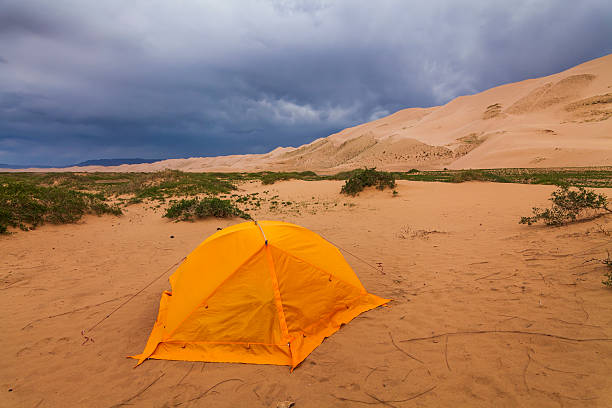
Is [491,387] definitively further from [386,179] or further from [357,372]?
[386,179]

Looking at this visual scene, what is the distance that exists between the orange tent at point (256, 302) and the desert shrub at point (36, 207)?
27.7 feet

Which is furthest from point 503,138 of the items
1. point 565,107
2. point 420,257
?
point 420,257

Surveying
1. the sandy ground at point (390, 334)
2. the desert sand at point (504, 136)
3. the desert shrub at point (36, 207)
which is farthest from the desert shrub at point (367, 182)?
the desert sand at point (504, 136)

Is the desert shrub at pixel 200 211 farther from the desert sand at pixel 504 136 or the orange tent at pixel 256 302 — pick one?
the desert sand at pixel 504 136

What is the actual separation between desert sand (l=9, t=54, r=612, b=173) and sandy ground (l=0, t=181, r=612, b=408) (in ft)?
131

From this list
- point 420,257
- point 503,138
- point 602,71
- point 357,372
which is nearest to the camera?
point 357,372

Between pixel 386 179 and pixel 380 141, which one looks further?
pixel 380 141

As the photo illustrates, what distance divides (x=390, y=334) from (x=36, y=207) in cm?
1278

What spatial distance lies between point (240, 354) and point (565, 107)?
82557mm

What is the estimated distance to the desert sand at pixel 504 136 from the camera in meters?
39.8

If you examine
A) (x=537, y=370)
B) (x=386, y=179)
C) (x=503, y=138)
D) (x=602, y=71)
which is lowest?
(x=537, y=370)

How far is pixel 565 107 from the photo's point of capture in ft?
190

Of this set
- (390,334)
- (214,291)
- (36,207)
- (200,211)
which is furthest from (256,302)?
(36,207)

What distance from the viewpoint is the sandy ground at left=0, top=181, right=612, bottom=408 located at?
9.35 feet
